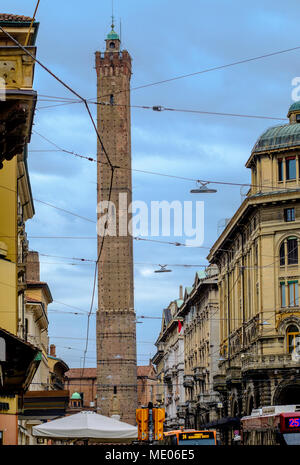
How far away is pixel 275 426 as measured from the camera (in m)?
28.2

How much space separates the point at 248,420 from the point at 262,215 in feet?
78.7

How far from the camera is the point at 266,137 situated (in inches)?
2331

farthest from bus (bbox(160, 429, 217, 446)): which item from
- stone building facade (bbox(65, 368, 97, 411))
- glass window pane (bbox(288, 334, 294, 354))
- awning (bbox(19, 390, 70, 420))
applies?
stone building facade (bbox(65, 368, 97, 411))

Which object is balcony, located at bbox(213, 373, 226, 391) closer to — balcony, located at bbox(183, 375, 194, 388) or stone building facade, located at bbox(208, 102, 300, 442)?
stone building facade, located at bbox(208, 102, 300, 442)

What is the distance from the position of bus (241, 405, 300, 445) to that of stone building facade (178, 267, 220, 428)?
39.1 m

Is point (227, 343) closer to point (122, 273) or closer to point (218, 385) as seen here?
point (218, 385)

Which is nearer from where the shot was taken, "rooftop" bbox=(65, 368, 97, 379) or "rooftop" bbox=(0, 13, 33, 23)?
"rooftop" bbox=(0, 13, 33, 23)

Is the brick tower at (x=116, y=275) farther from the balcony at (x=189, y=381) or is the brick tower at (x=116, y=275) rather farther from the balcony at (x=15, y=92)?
the balcony at (x=15, y=92)

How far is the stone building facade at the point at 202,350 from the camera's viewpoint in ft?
258

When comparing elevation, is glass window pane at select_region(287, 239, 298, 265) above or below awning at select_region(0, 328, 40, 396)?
above

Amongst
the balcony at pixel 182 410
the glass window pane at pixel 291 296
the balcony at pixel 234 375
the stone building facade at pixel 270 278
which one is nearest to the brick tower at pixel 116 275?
the balcony at pixel 182 410

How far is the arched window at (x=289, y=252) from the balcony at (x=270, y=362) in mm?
5763

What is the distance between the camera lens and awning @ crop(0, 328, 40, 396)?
1700 centimetres

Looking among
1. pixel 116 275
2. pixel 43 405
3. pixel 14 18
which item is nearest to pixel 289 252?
pixel 43 405
